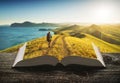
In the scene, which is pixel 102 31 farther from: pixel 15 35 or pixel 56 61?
pixel 56 61

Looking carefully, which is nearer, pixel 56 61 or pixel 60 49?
pixel 56 61

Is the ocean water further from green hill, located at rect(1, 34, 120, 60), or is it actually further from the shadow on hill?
the shadow on hill

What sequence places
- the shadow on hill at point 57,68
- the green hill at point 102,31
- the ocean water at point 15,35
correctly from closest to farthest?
the shadow on hill at point 57,68, the ocean water at point 15,35, the green hill at point 102,31

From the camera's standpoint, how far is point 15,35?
2.63 metres

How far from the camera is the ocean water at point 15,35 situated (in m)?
2.54

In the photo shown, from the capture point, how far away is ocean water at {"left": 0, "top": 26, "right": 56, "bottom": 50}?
2538mm

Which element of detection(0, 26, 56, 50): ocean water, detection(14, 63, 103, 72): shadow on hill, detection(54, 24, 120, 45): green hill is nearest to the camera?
detection(14, 63, 103, 72): shadow on hill

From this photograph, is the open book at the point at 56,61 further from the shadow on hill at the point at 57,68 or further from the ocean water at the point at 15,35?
the ocean water at the point at 15,35

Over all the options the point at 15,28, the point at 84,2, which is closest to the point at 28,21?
the point at 15,28

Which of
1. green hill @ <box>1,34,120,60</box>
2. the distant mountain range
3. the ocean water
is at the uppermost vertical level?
green hill @ <box>1,34,120,60</box>

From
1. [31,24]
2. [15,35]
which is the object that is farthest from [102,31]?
[15,35]

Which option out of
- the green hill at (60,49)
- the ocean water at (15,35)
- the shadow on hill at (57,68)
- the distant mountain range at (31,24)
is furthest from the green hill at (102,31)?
the shadow on hill at (57,68)

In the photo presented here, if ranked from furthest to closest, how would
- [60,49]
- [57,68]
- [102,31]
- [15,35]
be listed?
[102,31], [15,35], [60,49], [57,68]

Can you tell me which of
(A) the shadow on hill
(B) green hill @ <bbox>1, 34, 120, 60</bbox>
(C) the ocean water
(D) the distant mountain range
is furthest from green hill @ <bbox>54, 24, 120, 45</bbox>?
(A) the shadow on hill
